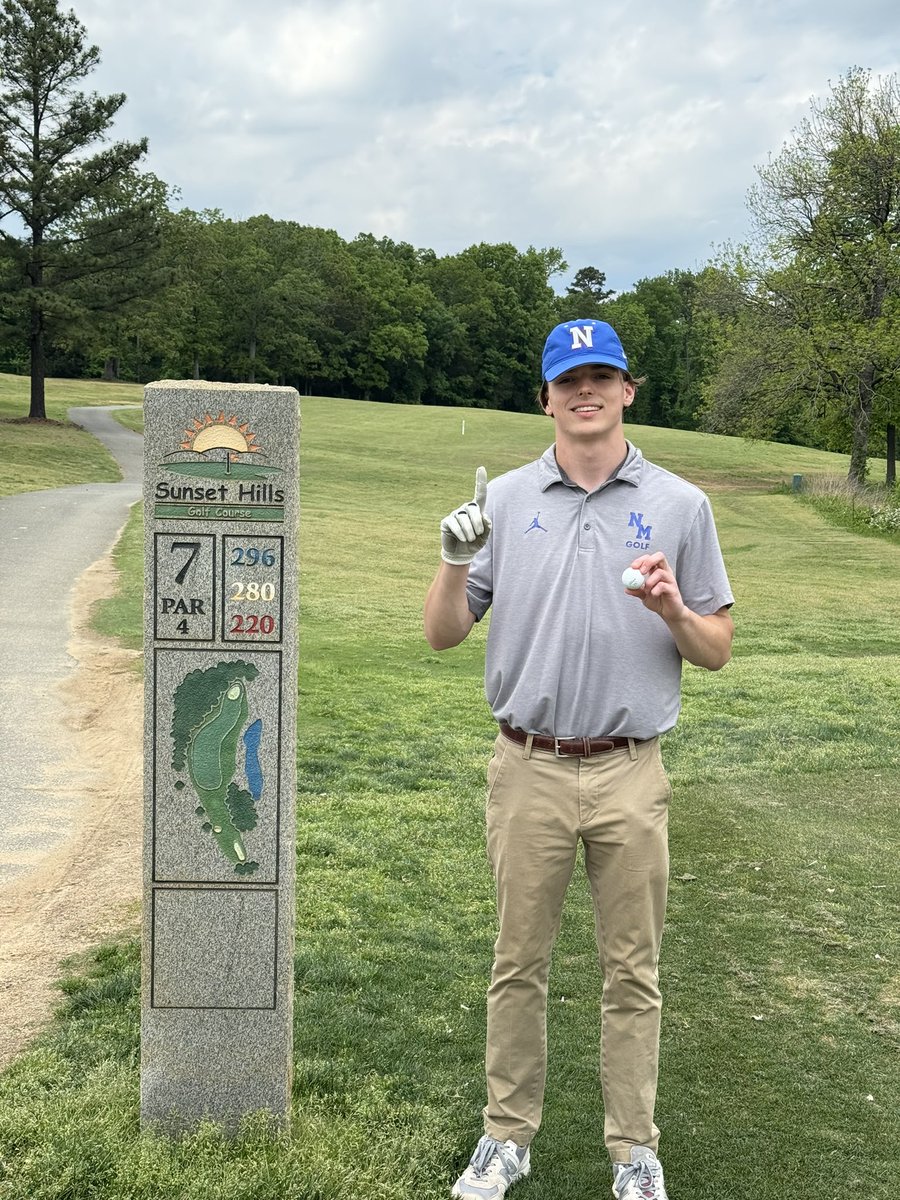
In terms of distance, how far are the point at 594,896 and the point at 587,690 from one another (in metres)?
0.67

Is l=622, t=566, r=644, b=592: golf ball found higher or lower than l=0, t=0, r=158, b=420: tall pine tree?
lower

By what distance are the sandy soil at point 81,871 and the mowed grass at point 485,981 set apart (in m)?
0.22

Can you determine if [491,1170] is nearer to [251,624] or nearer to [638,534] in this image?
[251,624]

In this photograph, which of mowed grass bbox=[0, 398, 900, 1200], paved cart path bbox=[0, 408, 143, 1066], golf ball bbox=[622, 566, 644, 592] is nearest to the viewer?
golf ball bbox=[622, 566, 644, 592]

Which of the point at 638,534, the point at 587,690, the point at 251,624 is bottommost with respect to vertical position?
the point at 587,690

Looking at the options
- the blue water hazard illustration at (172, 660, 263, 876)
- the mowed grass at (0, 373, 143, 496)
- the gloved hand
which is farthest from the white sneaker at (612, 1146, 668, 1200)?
the mowed grass at (0, 373, 143, 496)

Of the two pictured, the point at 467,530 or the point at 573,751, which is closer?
the point at 467,530

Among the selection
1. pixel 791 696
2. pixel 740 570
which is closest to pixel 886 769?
pixel 791 696

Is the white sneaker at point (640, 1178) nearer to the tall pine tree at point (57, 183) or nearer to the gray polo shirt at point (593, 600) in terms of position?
the gray polo shirt at point (593, 600)

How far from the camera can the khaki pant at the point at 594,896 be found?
11.0 ft

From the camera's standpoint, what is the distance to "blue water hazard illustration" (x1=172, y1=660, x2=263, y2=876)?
Result: 3469 mm

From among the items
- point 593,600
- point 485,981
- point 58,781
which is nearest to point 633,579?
point 593,600

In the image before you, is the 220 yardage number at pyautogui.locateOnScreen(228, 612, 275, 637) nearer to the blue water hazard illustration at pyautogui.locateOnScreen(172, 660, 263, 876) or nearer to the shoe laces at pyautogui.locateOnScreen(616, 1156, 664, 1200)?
the blue water hazard illustration at pyautogui.locateOnScreen(172, 660, 263, 876)

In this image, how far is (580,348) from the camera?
341 cm
